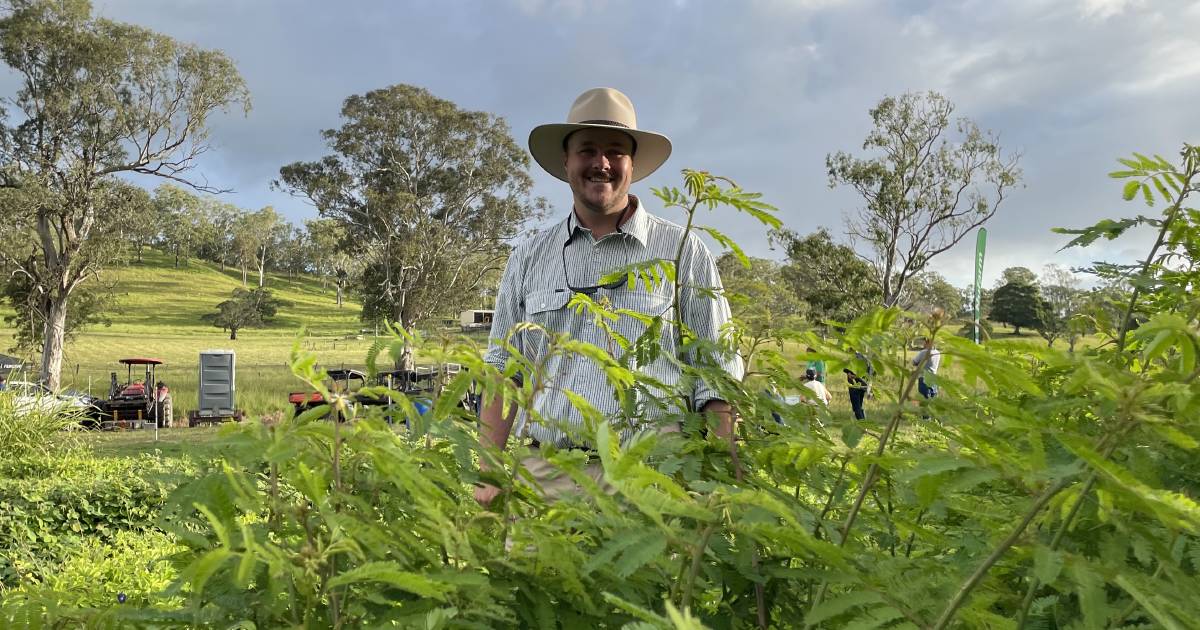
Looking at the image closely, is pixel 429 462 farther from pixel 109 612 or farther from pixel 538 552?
pixel 109 612

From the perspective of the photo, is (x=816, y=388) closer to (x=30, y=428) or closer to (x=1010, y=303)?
(x=30, y=428)

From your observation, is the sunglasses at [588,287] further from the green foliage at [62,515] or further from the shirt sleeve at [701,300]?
the green foliage at [62,515]

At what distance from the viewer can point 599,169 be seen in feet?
7.92

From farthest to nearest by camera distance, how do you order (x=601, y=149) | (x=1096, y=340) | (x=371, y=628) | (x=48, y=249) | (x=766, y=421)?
(x=48, y=249) < (x=601, y=149) < (x=1096, y=340) < (x=766, y=421) < (x=371, y=628)

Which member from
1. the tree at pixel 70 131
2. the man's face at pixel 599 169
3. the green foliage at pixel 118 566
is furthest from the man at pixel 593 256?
the tree at pixel 70 131

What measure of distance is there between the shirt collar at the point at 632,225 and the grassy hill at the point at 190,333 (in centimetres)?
134

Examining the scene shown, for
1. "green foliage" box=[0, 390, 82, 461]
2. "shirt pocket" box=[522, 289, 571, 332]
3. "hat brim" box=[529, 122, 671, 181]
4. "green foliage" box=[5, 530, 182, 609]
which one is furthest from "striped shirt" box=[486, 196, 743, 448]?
"green foliage" box=[0, 390, 82, 461]

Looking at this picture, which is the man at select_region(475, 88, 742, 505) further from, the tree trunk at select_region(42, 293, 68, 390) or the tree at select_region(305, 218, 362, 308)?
the tree at select_region(305, 218, 362, 308)

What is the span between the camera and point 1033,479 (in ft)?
2.29

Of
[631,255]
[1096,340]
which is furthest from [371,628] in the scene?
[631,255]

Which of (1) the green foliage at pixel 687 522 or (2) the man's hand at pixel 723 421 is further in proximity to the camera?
(2) the man's hand at pixel 723 421

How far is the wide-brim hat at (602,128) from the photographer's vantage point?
8.08ft

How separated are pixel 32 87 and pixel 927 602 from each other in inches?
989

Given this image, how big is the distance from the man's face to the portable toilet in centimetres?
1433
